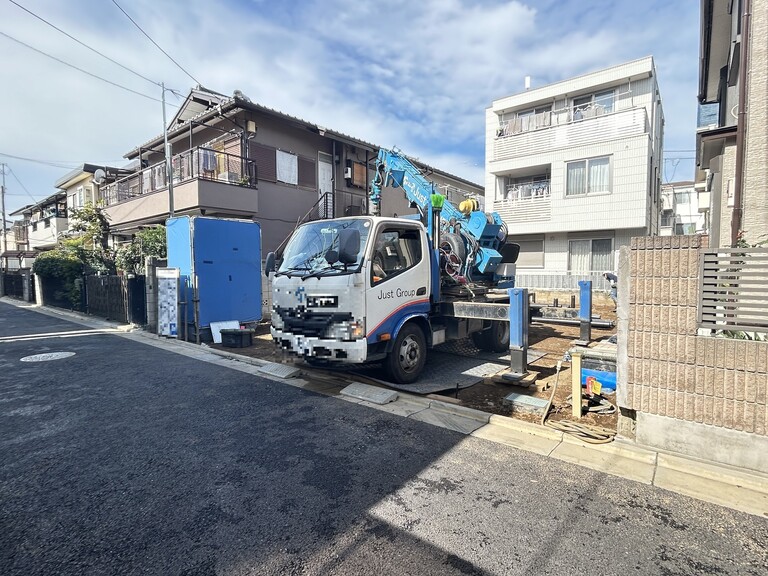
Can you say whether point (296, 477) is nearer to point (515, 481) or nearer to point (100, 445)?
point (515, 481)

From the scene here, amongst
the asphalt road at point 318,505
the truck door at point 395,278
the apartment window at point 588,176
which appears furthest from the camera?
the apartment window at point 588,176

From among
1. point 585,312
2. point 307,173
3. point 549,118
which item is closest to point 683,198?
point 549,118

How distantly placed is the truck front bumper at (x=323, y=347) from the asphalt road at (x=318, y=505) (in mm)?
825

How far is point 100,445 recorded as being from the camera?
391 cm

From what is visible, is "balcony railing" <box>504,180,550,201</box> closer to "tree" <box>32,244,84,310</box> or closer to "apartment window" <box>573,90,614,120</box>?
"apartment window" <box>573,90,614,120</box>

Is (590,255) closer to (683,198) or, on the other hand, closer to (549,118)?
(549,118)

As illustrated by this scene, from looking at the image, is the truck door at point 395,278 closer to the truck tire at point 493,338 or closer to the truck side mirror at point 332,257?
the truck side mirror at point 332,257

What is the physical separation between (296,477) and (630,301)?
10.6 feet

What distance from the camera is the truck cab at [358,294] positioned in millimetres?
5363

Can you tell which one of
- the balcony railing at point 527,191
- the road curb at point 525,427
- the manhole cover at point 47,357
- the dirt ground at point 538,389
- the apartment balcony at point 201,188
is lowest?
the dirt ground at point 538,389

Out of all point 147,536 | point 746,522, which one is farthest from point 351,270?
point 746,522

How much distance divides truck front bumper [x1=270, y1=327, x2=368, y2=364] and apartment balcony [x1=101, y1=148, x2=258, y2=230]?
28.2 feet

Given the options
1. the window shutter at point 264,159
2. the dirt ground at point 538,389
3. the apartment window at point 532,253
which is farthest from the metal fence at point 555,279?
the window shutter at point 264,159

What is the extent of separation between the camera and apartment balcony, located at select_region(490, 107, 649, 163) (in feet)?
53.5
